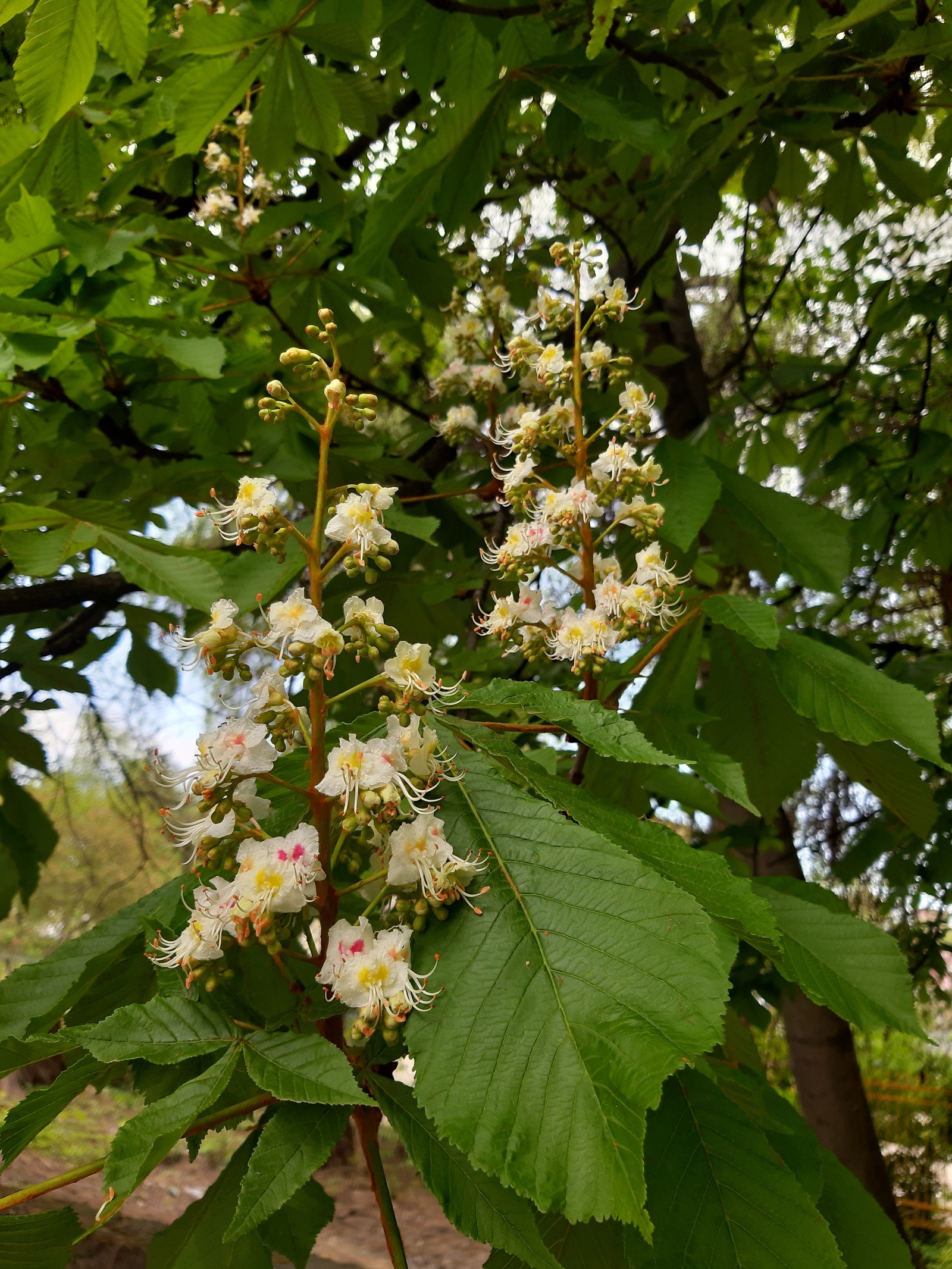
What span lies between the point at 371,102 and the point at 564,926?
1.72m

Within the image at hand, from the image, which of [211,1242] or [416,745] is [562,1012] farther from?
[211,1242]

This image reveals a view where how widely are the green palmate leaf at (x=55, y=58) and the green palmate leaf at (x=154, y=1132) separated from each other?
1054 millimetres

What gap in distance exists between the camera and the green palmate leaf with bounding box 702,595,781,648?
116 centimetres

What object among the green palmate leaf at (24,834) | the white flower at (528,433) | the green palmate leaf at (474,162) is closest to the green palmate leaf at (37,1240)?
the white flower at (528,433)

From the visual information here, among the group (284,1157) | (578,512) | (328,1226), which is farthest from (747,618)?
(328,1226)

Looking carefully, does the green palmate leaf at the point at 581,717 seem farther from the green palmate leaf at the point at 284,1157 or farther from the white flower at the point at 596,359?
the white flower at the point at 596,359

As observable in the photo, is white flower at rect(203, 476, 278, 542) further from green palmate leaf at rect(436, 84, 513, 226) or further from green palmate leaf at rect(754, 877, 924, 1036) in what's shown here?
green palmate leaf at rect(436, 84, 513, 226)

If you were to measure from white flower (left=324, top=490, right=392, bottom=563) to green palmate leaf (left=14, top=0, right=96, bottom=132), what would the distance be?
0.62 m

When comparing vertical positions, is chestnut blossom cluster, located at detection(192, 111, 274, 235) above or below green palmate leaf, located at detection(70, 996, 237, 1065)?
above

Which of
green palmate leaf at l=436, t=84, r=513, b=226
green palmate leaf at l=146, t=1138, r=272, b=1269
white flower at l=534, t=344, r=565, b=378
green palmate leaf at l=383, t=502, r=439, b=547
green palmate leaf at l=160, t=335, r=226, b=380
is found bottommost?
green palmate leaf at l=146, t=1138, r=272, b=1269

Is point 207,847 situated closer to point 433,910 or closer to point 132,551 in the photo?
point 433,910

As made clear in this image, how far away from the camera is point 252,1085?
2.81 ft

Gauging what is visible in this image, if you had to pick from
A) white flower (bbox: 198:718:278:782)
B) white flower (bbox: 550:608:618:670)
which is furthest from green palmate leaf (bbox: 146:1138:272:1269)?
white flower (bbox: 550:608:618:670)

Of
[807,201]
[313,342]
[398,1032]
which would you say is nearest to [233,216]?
[313,342]
